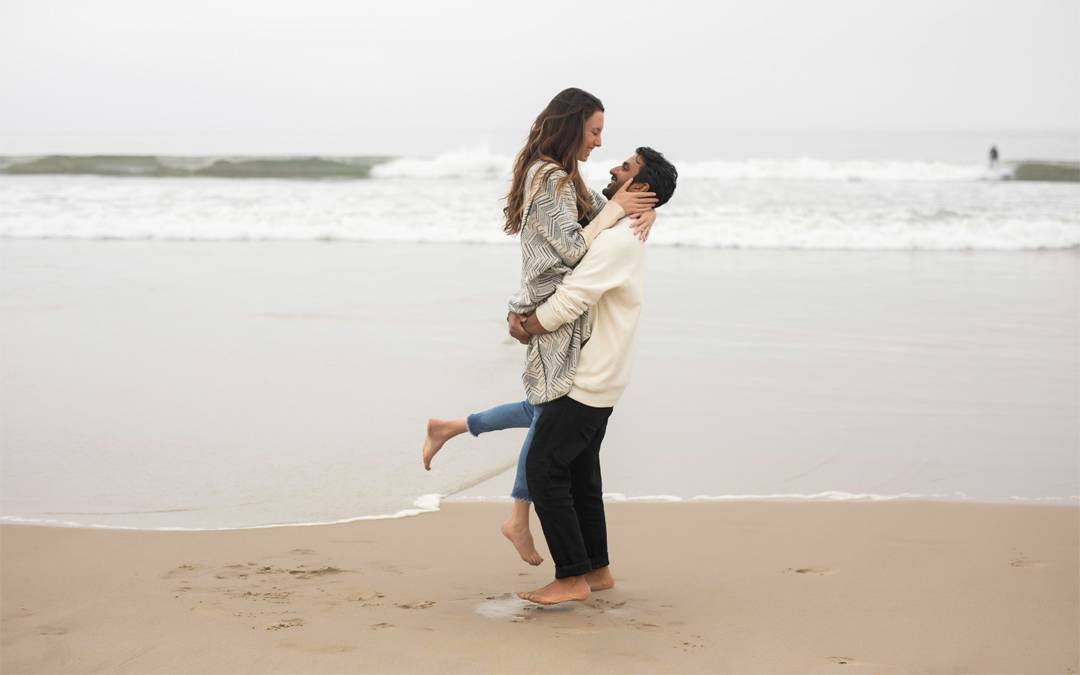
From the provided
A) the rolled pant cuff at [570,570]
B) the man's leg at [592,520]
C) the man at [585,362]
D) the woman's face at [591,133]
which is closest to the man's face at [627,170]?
the man at [585,362]

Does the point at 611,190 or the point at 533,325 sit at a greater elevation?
the point at 611,190

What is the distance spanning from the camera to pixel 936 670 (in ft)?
9.77

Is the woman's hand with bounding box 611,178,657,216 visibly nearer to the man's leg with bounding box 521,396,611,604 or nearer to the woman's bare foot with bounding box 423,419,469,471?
the man's leg with bounding box 521,396,611,604

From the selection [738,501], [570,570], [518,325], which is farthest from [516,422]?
[738,501]

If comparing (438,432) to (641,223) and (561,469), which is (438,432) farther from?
(641,223)

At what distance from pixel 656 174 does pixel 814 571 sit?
1.50 m

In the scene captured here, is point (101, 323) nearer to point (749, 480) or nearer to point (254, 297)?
point (254, 297)

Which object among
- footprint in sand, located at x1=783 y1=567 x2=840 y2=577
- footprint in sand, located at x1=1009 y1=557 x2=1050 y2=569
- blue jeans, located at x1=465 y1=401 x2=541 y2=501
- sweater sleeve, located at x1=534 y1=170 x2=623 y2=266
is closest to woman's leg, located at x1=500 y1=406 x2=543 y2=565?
blue jeans, located at x1=465 y1=401 x2=541 y2=501

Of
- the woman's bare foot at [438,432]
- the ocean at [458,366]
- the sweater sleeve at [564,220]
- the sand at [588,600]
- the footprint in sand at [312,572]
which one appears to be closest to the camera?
the sand at [588,600]

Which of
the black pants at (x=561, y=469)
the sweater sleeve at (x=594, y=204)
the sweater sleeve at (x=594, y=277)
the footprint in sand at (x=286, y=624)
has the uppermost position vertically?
the sweater sleeve at (x=594, y=204)

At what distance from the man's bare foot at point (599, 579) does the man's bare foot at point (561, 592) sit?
0.47ft

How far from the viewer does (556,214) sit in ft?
10.6

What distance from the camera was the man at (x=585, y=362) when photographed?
3.24 metres

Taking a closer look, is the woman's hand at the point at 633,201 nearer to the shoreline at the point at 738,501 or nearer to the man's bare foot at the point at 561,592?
the man's bare foot at the point at 561,592
